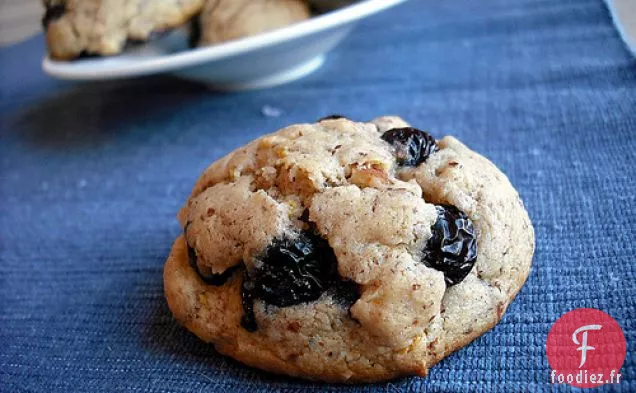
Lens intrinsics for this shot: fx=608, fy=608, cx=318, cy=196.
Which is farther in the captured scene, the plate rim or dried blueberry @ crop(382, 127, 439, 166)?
the plate rim

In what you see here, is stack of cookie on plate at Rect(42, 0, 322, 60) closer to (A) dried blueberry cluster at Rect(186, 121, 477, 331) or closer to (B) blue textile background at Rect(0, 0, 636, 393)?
(B) blue textile background at Rect(0, 0, 636, 393)

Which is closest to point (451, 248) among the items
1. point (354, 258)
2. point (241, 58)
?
point (354, 258)

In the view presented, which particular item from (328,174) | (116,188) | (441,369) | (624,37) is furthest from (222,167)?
(624,37)

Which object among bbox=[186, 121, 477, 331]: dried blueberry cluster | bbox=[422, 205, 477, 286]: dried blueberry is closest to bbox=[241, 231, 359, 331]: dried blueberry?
bbox=[186, 121, 477, 331]: dried blueberry cluster

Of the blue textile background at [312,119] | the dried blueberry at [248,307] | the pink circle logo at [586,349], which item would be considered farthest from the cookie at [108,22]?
the pink circle logo at [586,349]

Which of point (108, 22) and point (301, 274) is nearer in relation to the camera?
point (301, 274)

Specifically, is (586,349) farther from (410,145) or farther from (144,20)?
(144,20)

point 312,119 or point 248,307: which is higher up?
point 248,307
